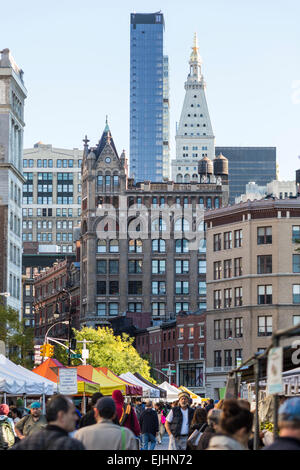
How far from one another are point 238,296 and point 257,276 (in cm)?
362

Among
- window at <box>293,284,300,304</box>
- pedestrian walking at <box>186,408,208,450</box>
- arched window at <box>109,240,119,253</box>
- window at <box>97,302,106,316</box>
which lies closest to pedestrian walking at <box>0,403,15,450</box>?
pedestrian walking at <box>186,408,208,450</box>

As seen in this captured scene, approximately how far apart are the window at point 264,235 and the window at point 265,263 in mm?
1521

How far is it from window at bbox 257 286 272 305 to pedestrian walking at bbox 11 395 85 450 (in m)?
104

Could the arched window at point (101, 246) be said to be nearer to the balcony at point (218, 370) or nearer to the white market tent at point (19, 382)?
the balcony at point (218, 370)

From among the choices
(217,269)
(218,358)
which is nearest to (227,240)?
(217,269)

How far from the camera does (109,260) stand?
162375mm

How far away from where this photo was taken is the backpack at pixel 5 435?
20.4m

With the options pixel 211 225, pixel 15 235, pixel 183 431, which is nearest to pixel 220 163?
pixel 211 225

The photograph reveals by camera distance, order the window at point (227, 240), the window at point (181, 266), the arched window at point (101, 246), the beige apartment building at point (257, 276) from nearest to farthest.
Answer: the beige apartment building at point (257, 276) < the window at point (227, 240) < the arched window at point (101, 246) < the window at point (181, 266)

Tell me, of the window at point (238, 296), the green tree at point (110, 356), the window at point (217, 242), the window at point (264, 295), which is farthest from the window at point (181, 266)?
the green tree at point (110, 356)

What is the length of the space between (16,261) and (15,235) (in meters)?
2.64

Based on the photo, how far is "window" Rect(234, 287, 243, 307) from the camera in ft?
380
